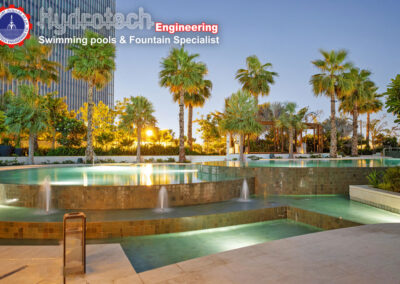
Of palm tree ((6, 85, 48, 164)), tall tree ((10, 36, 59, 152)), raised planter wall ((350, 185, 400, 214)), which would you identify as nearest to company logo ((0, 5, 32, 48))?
tall tree ((10, 36, 59, 152))

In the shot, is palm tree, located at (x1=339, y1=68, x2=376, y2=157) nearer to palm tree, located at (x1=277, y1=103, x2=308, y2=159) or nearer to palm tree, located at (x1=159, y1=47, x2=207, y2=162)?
palm tree, located at (x1=277, y1=103, x2=308, y2=159)

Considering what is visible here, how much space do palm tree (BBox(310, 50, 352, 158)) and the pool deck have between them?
23.2 meters

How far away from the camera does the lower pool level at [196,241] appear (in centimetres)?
501

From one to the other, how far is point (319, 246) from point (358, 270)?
91 centimetres

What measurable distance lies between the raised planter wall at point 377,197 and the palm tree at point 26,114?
66.8 ft

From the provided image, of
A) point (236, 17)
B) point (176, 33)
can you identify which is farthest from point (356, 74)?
point (176, 33)

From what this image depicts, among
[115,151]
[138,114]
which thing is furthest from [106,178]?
[115,151]

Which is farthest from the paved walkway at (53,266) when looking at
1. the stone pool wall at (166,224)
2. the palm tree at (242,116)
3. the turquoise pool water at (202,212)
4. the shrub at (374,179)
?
the palm tree at (242,116)

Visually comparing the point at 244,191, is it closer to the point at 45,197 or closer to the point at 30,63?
the point at 45,197

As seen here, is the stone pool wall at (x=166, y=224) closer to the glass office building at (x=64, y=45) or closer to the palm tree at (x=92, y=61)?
the palm tree at (x=92, y=61)

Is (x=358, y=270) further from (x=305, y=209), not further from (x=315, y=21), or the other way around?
(x=315, y=21)

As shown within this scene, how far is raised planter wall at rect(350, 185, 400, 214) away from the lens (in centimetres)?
737

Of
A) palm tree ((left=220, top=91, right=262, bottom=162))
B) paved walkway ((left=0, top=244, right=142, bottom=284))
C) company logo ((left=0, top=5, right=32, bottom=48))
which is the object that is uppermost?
company logo ((left=0, top=5, right=32, bottom=48))

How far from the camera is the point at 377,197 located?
802cm
